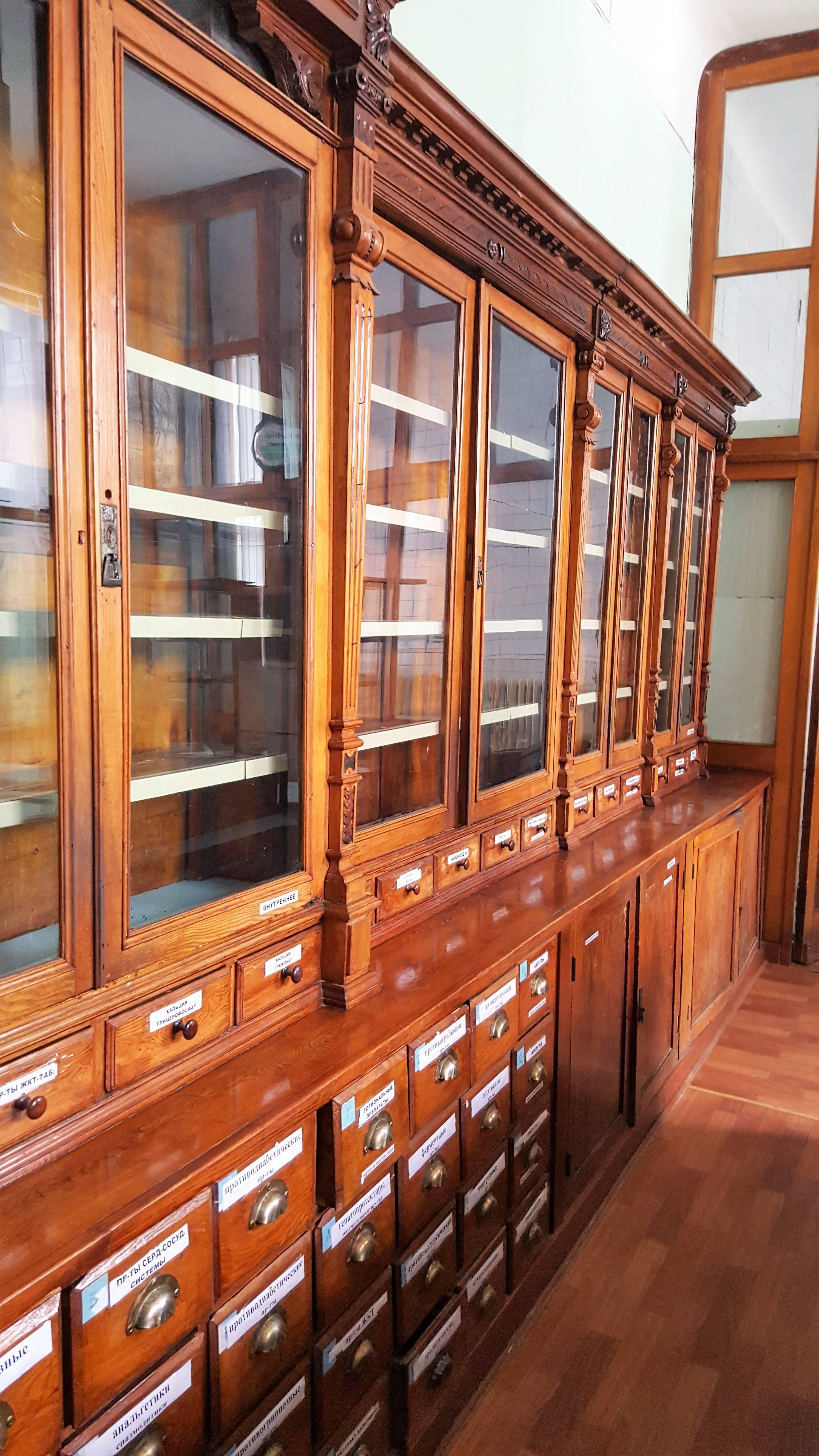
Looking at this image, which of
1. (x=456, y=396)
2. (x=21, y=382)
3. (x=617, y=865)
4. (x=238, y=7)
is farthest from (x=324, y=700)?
(x=617, y=865)

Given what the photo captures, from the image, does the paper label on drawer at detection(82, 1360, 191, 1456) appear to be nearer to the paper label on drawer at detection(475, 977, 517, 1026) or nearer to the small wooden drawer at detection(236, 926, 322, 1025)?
the small wooden drawer at detection(236, 926, 322, 1025)

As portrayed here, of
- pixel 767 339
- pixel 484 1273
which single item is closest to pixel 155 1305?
pixel 484 1273

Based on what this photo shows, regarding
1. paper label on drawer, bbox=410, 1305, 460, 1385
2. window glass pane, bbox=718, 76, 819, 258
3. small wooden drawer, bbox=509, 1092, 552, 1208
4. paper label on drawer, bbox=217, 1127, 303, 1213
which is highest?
window glass pane, bbox=718, 76, 819, 258

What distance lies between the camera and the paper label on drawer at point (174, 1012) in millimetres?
1358

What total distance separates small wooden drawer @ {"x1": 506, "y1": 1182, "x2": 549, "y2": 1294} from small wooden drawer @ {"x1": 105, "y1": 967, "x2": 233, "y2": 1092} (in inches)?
41.6

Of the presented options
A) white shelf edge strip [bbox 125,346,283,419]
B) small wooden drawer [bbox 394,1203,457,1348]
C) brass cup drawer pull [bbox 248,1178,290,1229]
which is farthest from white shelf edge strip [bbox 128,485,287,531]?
small wooden drawer [bbox 394,1203,457,1348]

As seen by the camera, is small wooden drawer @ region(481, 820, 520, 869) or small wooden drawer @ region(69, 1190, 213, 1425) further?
small wooden drawer @ region(481, 820, 520, 869)

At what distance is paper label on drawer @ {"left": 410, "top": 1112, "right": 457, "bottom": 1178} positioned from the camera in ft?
5.65

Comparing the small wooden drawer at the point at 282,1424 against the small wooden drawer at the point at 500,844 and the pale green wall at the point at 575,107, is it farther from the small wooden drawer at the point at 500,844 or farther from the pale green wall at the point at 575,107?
the pale green wall at the point at 575,107

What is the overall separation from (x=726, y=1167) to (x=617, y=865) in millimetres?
1034

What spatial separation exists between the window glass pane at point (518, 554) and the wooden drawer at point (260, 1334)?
1.23 metres

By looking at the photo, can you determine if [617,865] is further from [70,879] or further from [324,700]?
[70,879]

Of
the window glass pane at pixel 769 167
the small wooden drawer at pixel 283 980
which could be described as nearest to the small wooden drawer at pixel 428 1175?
the small wooden drawer at pixel 283 980

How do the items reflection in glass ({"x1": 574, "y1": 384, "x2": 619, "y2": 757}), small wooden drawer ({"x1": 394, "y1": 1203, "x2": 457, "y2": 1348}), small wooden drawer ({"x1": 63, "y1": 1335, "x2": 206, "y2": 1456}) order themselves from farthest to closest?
reflection in glass ({"x1": 574, "y1": 384, "x2": 619, "y2": 757})
small wooden drawer ({"x1": 394, "y1": 1203, "x2": 457, "y2": 1348})
small wooden drawer ({"x1": 63, "y1": 1335, "x2": 206, "y2": 1456})
